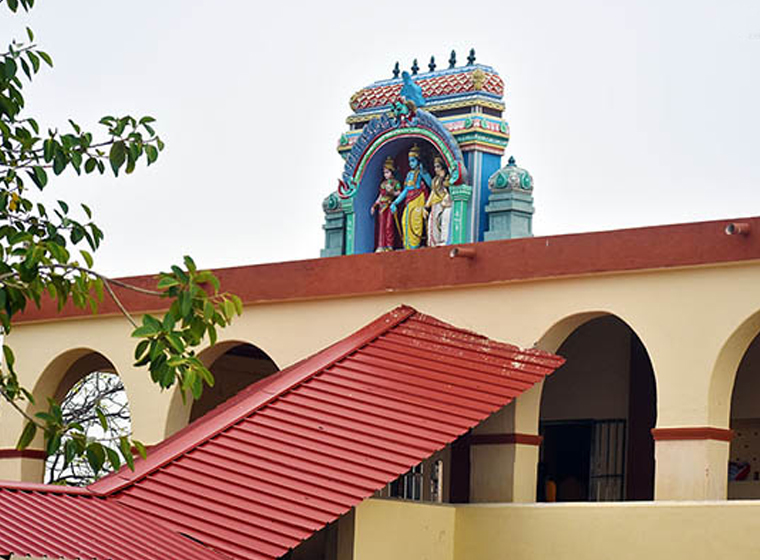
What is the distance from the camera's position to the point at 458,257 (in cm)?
1530

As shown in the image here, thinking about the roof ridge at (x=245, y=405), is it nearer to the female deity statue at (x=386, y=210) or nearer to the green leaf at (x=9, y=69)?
the female deity statue at (x=386, y=210)

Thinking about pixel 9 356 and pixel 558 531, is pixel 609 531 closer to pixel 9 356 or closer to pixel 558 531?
pixel 558 531

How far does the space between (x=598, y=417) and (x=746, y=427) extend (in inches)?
59.1

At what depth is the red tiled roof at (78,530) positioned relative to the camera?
989cm

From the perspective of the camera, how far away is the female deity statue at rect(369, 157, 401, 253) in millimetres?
17984

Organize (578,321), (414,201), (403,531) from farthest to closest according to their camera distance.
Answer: (414,201) < (578,321) < (403,531)

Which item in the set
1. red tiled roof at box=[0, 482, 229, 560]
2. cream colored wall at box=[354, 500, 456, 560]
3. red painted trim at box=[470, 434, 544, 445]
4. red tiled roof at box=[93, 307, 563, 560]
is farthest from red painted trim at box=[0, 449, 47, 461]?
red tiled roof at box=[0, 482, 229, 560]

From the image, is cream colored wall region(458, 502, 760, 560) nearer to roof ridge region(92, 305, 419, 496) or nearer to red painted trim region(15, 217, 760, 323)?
roof ridge region(92, 305, 419, 496)

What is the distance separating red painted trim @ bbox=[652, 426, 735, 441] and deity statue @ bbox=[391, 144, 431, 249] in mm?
4528

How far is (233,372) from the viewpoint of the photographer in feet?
63.7

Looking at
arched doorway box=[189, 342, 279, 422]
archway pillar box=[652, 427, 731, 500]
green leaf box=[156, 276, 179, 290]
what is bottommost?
archway pillar box=[652, 427, 731, 500]

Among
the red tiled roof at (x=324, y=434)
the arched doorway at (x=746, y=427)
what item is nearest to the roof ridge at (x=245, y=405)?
the red tiled roof at (x=324, y=434)

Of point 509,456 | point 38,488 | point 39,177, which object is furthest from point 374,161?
point 39,177

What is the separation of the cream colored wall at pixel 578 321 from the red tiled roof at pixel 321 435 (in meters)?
0.39
